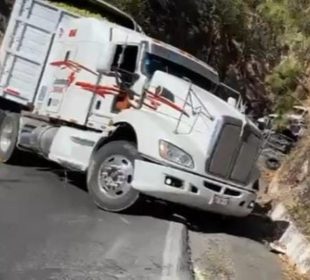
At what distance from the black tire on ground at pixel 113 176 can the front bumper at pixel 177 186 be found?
281 mm

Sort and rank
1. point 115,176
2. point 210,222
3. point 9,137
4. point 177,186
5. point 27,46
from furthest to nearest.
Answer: point 27,46, point 9,137, point 210,222, point 115,176, point 177,186

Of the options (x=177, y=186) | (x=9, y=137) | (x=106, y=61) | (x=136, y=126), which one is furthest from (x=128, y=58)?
(x=9, y=137)

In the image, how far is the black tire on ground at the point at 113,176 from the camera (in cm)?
997

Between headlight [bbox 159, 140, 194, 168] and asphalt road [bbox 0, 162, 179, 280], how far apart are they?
898mm

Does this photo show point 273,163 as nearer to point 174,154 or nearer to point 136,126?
point 136,126

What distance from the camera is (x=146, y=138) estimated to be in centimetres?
981

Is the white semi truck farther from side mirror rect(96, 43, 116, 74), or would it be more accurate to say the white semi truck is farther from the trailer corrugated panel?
the trailer corrugated panel

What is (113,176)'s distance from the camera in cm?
1020

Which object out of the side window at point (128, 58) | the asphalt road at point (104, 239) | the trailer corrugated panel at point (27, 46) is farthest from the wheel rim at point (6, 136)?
the side window at point (128, 58)

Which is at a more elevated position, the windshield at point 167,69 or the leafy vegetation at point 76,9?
the leafy vegetation at point 76,9

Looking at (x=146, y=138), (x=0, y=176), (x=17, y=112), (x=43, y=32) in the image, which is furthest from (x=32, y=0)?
(x=146, y=138)

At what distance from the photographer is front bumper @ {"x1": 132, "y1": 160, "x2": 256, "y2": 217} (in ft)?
31.4

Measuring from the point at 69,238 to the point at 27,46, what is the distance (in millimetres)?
6885

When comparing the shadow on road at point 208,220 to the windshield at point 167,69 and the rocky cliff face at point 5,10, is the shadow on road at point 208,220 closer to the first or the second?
the windshield at point 167,69
